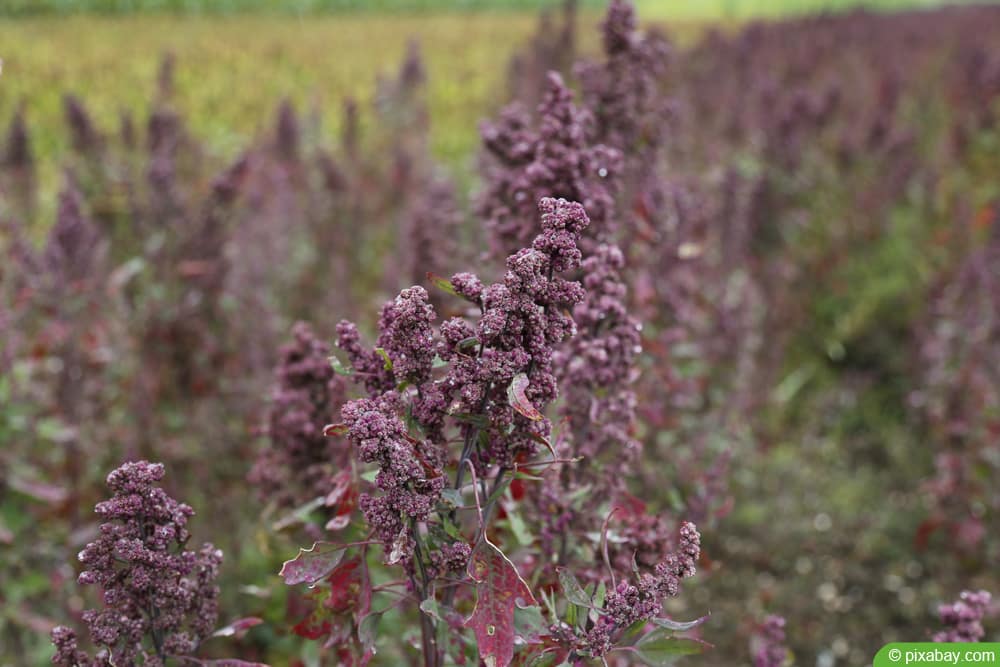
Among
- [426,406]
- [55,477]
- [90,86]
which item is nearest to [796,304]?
[55,477]

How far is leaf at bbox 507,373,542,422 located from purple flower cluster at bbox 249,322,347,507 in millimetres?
Answer: 739

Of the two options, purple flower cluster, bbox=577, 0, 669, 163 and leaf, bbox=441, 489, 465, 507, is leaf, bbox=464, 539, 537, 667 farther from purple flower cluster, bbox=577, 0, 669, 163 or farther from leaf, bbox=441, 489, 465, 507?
purple flower cluster, bbox=577, 0, 669, 163

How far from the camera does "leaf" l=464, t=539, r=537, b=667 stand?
1337 millimetres

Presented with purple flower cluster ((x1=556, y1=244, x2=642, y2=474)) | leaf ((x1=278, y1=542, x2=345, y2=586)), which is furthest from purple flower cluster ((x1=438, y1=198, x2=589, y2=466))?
purple flower cluster ((x1=556, y1=244, x2=642, y2=474))

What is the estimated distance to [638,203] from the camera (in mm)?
2568

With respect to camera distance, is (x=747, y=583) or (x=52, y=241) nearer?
(x=52, y=241)

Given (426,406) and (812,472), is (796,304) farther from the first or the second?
(426,406)

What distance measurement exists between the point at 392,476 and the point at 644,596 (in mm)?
423

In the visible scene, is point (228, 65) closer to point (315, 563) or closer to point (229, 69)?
point (229, 69)

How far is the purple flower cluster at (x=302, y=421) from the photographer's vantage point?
79.7 inches

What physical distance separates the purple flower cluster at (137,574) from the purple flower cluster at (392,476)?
32 cm

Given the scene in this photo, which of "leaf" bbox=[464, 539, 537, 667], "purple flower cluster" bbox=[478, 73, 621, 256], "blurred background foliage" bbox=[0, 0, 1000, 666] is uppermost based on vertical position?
"purple flower cluster" bbox=[478, 73, 621, 256]

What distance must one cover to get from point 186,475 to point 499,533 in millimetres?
2246

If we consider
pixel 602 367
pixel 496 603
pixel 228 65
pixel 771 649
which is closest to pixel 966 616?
pixel 771 649
